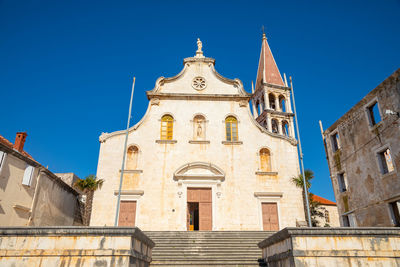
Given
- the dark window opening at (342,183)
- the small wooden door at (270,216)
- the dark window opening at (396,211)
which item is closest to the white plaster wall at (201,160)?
the small wooden door at (270,216)

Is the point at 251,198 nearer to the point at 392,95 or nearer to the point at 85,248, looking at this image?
the point at 392,95

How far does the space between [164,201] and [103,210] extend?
386cm

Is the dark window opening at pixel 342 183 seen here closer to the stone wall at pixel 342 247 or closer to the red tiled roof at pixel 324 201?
the stone wall at pixel 342 247

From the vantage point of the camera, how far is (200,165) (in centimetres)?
1969

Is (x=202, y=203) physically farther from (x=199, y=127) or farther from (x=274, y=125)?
(x=274, y=125)

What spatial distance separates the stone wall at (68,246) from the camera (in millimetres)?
6988

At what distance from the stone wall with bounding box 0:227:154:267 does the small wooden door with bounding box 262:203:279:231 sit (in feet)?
42.1

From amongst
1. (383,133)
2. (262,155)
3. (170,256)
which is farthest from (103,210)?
(383,133)

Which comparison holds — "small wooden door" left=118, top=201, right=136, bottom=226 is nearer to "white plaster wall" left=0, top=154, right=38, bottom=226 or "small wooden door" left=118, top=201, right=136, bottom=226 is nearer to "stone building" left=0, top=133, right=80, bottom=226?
"stone building" left=0, top=133, right=80, bottom=226

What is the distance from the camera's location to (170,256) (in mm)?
12555

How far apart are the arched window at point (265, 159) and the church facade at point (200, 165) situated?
69mm

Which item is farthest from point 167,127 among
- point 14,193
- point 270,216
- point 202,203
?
point 14,193

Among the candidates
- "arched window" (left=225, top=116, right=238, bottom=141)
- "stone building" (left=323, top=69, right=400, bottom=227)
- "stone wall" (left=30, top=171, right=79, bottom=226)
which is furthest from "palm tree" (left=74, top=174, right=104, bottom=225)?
"stone building" (left=323, top=69, right=400, bottom=227)

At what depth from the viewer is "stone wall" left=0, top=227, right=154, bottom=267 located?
6988mm
